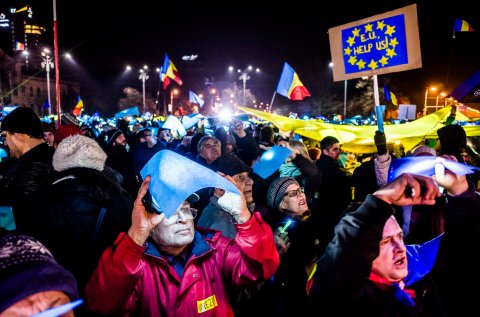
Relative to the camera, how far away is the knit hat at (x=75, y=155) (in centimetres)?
301

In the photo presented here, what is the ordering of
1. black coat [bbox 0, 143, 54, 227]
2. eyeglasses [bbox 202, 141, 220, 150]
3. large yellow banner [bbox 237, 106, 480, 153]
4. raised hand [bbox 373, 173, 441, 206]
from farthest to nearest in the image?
1. large yellow banner [bbox 237, 106, 480, 153]
2. eyeglasses [bbox 202, 141, 220, 150]
3. black coat [bbox 0, 143, 54, 227]
4. raised hand [bbox 373, 173, 441, 206]

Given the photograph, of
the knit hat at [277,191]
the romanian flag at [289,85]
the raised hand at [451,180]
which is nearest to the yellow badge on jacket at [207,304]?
the raised hand at [451,180]

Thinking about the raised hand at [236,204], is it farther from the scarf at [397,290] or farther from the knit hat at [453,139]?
the knit hat at [453,139]

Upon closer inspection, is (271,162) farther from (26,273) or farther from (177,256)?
(26,273)

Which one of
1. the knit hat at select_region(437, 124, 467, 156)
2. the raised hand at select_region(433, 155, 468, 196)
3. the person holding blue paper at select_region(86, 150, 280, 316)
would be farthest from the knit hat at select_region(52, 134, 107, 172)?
the knit hat at select_region(437, 124, 467, 156)

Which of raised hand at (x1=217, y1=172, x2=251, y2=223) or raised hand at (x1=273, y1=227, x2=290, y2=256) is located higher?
raised hand at (x1=217, y1=172, x2=251, y2=223)

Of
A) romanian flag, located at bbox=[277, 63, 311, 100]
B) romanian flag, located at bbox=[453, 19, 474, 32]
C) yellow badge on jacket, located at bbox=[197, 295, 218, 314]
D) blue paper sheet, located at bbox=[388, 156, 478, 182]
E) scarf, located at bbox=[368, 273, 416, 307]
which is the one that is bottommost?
yellow badge on jacket, located at bbox=[197, 295, 218, 314]

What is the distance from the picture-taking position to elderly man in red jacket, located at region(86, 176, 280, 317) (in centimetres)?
200

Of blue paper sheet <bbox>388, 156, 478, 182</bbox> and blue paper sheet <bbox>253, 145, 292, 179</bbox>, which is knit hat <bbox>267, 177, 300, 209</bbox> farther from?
blue paper sheet <bbox>388, 156, 478, 182</bbox>

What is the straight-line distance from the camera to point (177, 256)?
2.44 m

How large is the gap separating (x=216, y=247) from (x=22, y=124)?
2.55 meters

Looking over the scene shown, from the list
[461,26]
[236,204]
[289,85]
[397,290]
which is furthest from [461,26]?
[236,204]

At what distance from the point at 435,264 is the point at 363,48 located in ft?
11.5

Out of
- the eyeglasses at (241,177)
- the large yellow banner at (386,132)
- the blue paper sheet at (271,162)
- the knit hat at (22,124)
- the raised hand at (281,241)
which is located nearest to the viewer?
the raised hand at (281,241)
